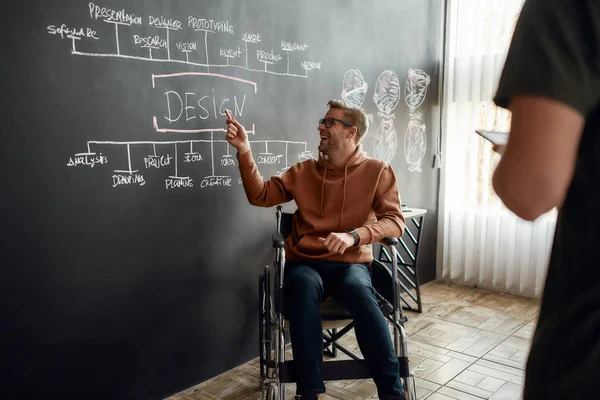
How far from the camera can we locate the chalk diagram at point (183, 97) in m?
2.05

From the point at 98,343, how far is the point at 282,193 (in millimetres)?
1093

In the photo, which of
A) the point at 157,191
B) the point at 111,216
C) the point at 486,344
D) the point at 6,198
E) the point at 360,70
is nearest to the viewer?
the point at 6,198

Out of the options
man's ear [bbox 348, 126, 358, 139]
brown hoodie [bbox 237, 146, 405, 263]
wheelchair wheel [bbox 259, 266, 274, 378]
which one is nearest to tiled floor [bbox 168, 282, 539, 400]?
wheelchair wheel [bbox 259, 266, 274, 378]

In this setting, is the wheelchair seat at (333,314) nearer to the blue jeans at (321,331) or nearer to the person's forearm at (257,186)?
the blue jeans at (321,331)

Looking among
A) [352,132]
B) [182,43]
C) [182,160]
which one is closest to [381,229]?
[352,132]

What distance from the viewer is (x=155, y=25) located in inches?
86.6

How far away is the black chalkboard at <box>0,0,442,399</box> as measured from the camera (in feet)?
6.17

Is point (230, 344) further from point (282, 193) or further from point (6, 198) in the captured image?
point (6, 198)

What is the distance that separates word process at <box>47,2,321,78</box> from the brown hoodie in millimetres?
499

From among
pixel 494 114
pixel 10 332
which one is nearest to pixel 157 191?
pixel 10 332

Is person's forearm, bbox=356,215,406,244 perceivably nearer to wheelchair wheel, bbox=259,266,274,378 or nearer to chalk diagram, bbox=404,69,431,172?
wheelchair wheel, bbox=259,266,274,378

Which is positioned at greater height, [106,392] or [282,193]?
[282,193]

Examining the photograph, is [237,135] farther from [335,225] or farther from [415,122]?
[415,122]

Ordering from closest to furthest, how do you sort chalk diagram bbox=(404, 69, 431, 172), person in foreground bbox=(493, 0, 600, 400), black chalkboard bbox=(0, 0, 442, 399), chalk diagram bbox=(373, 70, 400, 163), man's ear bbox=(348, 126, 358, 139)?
person in foreground bbox=(493, 0, 600, 400), black chalkboard bbox=(0, 0, 442, 399), man's ear bbox=(348, 126, 358, 139), chalk diagram bbox=(373, 70, 400, 163), chalk diagram bbox=(404, 69, 431, 172)
